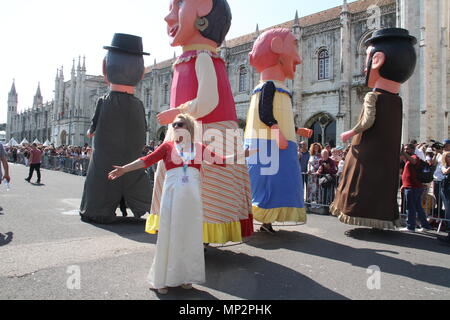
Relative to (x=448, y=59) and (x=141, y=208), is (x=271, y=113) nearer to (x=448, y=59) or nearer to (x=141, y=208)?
(x=141, y=208)

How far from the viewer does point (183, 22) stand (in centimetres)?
378

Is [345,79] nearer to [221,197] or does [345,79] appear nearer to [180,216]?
[221,197]

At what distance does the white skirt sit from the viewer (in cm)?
269

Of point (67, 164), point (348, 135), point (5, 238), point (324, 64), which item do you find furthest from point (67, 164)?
→ point (348, 135)

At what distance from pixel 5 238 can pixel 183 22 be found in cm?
341

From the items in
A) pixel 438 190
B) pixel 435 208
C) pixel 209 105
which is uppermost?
pixel 209 105

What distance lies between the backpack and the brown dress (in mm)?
1011

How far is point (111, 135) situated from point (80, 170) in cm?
1457

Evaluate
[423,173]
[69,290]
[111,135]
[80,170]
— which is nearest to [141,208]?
[111,135]

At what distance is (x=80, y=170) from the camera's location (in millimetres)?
19047

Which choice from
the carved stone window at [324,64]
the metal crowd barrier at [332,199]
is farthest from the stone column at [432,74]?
the metal crowd barrier at [332,199]

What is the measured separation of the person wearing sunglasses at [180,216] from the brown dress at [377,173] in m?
2.99

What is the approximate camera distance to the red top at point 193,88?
3744 millimetres

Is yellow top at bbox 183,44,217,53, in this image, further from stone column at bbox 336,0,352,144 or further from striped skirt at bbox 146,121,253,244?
stone column at bbox 336,0,352,144
